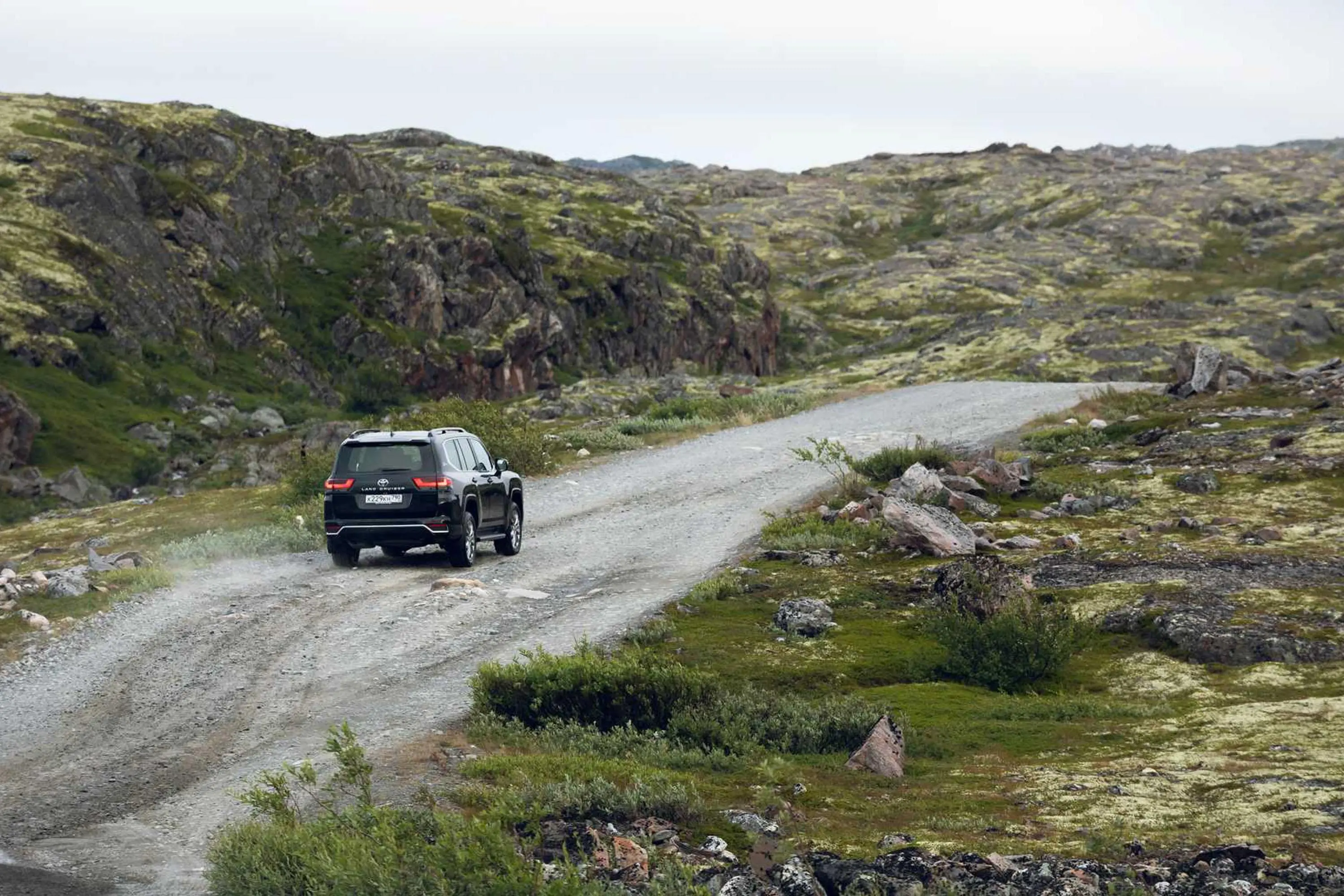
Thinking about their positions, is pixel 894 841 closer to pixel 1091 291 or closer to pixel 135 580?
pixel 135 580

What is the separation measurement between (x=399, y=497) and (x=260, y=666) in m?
6.54

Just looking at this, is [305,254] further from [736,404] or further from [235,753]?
[235,753]

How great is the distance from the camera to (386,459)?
22109 millimetres

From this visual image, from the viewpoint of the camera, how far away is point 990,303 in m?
148

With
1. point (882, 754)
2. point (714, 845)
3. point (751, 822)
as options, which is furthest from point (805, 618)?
point (714, 845)

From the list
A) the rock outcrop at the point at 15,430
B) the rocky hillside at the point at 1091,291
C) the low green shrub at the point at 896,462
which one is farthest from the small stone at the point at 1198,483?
the rocky hillside at the point at 1091,291

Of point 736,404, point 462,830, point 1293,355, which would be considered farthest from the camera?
point 1293,355

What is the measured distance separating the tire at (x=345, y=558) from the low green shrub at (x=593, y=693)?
10.0 meters

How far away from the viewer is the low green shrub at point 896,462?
1131 inches

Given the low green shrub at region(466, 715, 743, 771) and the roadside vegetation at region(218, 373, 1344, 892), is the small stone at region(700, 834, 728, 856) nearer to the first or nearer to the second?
the roadside vegetation at region(218, 373, 1344, 892)

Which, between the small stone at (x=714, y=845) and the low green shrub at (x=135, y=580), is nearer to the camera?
the small stone at (x=714, y=845)

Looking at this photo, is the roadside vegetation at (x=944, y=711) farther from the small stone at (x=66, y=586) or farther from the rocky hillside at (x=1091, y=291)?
the rocky hillside at (x=1091, y=291)

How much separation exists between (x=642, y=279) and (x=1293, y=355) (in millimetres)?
50489

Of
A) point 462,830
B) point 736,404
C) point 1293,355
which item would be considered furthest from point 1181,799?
point 1293,355
